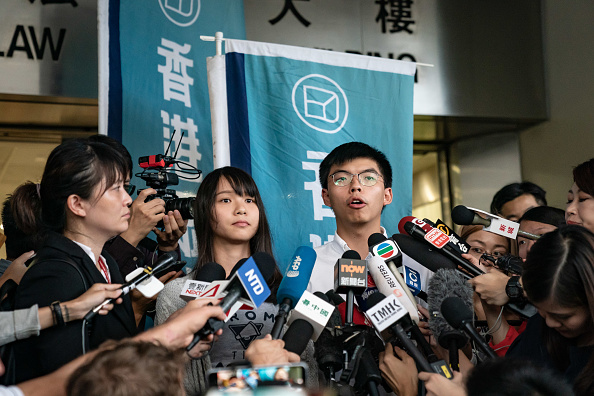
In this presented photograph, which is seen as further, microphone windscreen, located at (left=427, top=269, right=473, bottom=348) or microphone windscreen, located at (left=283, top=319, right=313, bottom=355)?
microphone windscreen, located at (left=427, top=269, right=473, bottom=348)

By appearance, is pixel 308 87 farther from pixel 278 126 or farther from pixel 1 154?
pixel 1 154

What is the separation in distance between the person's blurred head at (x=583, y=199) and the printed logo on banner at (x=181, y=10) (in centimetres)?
231

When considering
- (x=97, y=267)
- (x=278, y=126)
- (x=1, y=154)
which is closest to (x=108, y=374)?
(x=97, y=267)

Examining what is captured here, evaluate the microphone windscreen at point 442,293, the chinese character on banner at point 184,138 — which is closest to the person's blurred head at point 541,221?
the microphone windscreen at point 442,293

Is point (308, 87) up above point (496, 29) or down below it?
below

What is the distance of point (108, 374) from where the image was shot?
44.0 inches

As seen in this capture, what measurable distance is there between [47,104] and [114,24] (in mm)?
1301

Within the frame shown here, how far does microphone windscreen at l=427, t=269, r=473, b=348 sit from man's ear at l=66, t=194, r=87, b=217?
3.47 ft

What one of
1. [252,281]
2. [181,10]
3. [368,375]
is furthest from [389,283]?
[181,10]

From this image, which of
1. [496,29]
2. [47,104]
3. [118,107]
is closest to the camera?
[118,107]

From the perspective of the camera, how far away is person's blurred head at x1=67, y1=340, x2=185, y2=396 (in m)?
1.10

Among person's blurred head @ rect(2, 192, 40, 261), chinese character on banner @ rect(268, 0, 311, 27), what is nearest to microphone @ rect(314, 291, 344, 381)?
person's blurred head @ rect(2, 192, 40, 261)

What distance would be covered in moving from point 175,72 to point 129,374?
262 centimetres

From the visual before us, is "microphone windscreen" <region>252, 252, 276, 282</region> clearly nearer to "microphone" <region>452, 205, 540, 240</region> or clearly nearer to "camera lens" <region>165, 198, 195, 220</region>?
"microphone" <region>452, 205, 540, 240</region>
